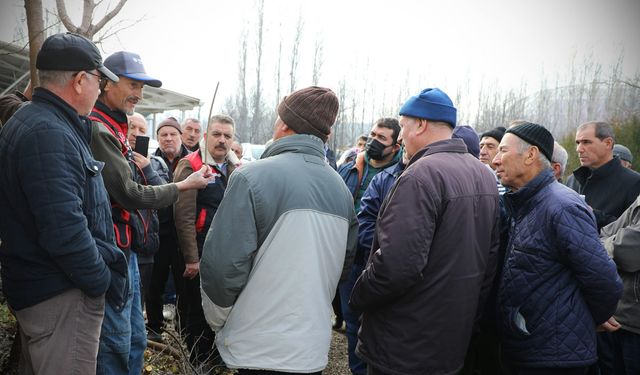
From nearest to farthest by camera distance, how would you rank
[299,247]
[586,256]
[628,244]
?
[299,247] < [586,256] < [628,244]

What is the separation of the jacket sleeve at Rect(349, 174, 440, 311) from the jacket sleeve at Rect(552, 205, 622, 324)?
762 millimetres

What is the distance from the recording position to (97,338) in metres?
2.19

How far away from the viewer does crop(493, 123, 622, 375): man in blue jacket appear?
246 centimetres

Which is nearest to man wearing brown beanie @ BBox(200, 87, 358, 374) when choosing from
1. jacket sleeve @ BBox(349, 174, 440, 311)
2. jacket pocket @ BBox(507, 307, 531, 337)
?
jacket sleeve @ BBox(349, 174, 440, 311)

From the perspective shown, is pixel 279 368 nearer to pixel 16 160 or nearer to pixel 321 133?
pixel 321 133

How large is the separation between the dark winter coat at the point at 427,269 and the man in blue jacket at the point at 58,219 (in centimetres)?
137

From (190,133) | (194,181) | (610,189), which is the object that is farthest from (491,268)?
(190,133)

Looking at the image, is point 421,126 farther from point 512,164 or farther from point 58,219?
point 58,219

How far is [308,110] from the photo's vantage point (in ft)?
8.08

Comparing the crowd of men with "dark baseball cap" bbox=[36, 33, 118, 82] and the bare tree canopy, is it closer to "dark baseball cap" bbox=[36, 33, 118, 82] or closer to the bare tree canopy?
"dark baseball cap" bbox=[36, 33, 118, 82]

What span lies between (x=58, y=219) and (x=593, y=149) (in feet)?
15.6

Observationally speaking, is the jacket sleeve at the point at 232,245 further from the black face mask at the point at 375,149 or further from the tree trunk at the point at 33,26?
the tree trunk at the point at 33,26

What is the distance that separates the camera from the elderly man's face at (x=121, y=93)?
9.04 feet

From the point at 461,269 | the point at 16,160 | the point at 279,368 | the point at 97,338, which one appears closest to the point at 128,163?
the point at 16,160
